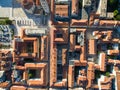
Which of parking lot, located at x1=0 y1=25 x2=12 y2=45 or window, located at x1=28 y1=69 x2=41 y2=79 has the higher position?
parking lot, located at x1=0 y1=25 x2=12 y2=45

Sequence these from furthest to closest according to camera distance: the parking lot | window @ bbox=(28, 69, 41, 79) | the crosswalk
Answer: window @ bbox=(28, 69, 41, 79)
the parking lot
the crosswalk

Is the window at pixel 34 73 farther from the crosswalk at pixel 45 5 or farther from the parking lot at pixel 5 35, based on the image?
the crosswalk at pixel 45 5

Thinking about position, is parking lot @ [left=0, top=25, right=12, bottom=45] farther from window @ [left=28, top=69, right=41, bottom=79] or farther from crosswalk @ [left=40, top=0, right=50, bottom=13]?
crosswalk @ [left=40, top=0, right=50, bottom=13]

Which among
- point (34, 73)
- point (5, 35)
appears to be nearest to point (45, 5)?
point (5, 35)

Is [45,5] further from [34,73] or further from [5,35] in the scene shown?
[34,73]

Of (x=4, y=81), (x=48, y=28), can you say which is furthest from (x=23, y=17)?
(x=4, y=81)

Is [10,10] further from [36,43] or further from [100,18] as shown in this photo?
[100,18]

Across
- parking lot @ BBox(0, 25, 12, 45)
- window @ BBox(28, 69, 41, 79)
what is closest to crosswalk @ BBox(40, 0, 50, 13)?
parking lot @ BBox(0, 25, 12, 45)

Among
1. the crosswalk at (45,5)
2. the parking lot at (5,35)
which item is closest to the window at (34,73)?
the parking lot at (5,35)

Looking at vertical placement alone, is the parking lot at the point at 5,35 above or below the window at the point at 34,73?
above
